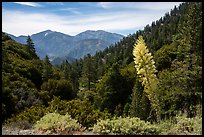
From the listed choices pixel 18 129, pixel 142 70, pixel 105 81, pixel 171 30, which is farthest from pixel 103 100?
pixel 171 30

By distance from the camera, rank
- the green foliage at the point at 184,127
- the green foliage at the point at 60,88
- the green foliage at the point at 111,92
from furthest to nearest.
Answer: the green foliage at the point at 111,92
the green foliage at the point at 60,88
the green foliage at the point at 184,127

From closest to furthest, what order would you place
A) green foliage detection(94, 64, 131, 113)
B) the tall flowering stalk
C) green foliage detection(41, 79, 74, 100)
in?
the tall flowering stalk
green foliage detection(41, 79, 74, 100)
green foliage detection(94, 64, 131, 113)

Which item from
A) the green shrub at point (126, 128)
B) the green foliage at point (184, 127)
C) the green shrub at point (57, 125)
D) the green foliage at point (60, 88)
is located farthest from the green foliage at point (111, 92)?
the green shrub at point (126, 128)

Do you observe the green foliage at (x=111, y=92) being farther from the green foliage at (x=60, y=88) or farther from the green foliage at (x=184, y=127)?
the green foliage at (x=184, y=127)

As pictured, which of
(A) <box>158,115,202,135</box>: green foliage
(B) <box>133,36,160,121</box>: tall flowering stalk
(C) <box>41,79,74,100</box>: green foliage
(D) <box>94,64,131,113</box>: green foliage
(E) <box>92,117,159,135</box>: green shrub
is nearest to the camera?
(E) <box>92,117,159,135</box>: green shrub

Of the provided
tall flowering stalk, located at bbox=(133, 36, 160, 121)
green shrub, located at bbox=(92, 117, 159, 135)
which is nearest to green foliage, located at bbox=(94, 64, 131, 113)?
tall flowering stalk, located at bbox=(133, 36, 160, 121)

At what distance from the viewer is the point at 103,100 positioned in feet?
134

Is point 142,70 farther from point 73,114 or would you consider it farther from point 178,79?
point 73,114

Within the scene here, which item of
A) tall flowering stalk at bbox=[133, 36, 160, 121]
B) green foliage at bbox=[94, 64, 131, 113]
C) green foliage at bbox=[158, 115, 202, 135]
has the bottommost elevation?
green foliage at bbox=[94, 64, 131, 113]

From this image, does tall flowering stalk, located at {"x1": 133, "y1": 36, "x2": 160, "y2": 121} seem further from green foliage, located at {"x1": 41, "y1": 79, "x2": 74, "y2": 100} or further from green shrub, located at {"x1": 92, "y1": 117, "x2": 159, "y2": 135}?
green foliage, located at {"x1": 41, "y1": 79, "x2": 74, "y2": 100}

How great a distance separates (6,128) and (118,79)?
3443 centimetres

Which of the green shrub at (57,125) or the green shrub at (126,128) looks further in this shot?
the green shrub at (57,125)

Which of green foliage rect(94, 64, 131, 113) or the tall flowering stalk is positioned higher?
the tall flowering stalk

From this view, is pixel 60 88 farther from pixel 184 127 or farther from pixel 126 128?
pixel 126 128
